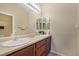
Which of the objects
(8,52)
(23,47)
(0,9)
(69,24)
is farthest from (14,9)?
(69,24)

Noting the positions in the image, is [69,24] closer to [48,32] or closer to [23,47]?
[48,32]

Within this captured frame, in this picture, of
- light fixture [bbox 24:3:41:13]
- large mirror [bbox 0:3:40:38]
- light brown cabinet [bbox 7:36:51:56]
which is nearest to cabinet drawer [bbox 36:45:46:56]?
light brown cabinet [bbox 7:36:51:56]

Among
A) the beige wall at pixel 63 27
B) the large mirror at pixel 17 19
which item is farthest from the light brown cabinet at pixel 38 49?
the large mirror at pixel 17 19

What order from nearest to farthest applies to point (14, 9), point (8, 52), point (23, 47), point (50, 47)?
1. point (8, 52)
2. point (23, 47)
3. point (14, 9)
4. point (50, 47)

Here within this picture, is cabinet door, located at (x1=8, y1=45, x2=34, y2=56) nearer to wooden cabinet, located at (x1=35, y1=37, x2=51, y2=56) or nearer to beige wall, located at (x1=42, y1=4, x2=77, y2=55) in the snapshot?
wooden cabinet, located at (x1=35, y1=37, x2=51, y2=56)

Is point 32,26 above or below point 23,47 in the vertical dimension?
above

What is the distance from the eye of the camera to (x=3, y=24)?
4.95 feet

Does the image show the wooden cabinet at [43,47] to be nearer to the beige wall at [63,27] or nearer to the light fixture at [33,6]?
the beige wall at [63,27]

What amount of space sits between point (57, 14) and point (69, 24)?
0.90ft

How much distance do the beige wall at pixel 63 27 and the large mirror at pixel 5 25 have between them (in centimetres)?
61

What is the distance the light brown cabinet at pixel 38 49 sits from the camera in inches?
51.3

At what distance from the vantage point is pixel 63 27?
178cm

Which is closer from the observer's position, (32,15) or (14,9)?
(14,9)

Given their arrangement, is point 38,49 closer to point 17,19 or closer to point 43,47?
point 43,47
